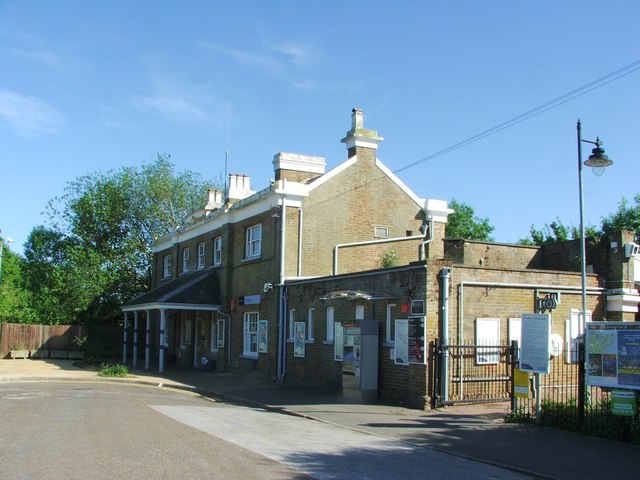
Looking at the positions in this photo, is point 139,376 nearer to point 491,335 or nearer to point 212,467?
point 491,335

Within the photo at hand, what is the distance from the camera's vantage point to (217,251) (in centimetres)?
3022

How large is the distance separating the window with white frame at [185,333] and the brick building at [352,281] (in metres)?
0.10

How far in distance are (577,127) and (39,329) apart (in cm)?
3272

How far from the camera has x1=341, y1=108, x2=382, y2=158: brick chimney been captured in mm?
25531

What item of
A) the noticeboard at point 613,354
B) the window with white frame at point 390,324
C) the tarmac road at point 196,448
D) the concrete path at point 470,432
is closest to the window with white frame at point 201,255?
the concrete path at point 470,432

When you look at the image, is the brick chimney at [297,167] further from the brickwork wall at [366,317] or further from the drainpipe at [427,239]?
the brickwork wall at [366,317]

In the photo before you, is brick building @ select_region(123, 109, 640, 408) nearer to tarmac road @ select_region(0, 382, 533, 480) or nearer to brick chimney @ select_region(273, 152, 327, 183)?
brick chimney @ select_region(273, 152, 327, 183)

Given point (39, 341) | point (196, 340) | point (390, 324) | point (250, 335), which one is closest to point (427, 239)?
point (250, 335)

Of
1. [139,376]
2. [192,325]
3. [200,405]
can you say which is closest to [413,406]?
[200,405]

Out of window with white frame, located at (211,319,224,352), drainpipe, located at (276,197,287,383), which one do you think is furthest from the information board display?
window with white frame, located at (211,319,224,352)

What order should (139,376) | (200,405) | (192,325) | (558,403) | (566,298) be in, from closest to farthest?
(558,403), (200,405), (566,298), (139,376), (192,325)

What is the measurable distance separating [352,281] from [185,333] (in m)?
16.6

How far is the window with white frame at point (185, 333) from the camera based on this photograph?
32938 millimetres

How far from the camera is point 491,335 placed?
57.5 ft
